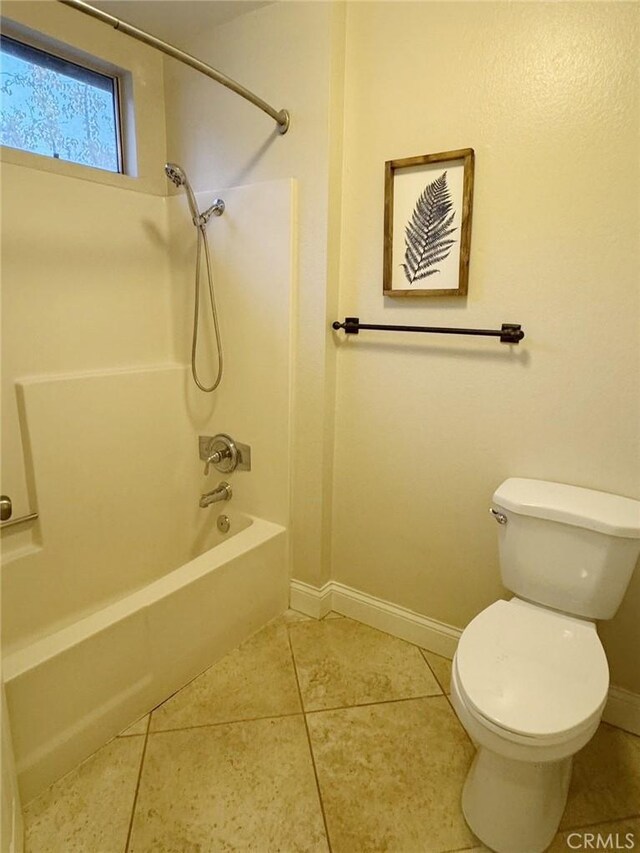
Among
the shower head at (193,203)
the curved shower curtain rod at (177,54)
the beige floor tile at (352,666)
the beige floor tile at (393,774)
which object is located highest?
the curved shower curtain rod at (177,54)

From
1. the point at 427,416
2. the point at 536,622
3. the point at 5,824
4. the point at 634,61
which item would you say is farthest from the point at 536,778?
the point at 634,61

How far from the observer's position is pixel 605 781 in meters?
1.36

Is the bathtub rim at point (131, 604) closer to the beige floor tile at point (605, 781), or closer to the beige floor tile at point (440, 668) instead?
the beige floor tile at point (440, 668)

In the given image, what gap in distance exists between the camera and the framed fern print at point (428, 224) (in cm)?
154

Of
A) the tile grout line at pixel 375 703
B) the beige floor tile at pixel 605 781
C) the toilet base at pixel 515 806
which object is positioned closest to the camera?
the toilet base at pixel 515 806

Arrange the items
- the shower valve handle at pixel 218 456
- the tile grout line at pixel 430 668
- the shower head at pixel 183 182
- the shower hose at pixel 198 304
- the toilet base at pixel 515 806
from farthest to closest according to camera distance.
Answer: the shower valve handle at pixel 218 456
the shower hose at pixel 198 304
the shower head at pixel 183 182
the tile grout line at pixel 430 668
the toilet base at pixel 515 806

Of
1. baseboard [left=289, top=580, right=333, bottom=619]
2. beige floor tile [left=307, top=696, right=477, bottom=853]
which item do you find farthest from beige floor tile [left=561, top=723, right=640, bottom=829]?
baseboard [left=289, top=580, right=333, bottom=619]

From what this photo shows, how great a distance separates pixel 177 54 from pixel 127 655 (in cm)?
176

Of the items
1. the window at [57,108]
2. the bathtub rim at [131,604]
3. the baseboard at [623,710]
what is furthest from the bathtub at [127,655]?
the window at [57,108]

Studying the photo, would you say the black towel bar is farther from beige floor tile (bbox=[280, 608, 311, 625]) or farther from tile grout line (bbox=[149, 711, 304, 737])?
Answer: tile grout line (bbox=[149, 711, 304, 737])

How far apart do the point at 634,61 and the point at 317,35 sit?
0.98 meters

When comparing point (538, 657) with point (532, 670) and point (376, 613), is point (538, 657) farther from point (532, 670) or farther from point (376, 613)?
point (376, 613)

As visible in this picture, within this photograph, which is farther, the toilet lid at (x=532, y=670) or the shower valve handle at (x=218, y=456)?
the shower valve handle at (x=218, y=456)

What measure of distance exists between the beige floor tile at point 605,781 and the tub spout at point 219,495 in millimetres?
1566
